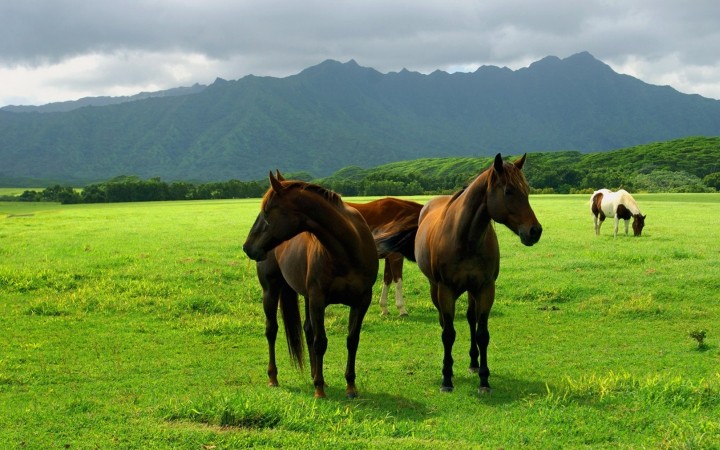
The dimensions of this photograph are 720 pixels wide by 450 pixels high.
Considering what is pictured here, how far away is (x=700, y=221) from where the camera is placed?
30.3 m

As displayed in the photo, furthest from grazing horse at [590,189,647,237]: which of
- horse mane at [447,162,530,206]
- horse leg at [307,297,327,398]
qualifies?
horse leg at [307,297,327,398]

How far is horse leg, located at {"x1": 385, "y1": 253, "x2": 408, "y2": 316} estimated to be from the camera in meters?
13.7

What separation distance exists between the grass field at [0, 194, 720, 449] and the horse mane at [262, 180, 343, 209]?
2496 mm

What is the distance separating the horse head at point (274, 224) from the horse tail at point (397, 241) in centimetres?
393

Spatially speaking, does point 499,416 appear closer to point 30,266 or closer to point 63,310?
point 63,310

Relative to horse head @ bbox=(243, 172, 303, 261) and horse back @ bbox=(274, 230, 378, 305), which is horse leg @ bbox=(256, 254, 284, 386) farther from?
horse head @ bbox=(243, 172, 303, 261)

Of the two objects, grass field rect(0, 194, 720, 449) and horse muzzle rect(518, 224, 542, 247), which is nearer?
grass field rect(0, 194, 720, 449)

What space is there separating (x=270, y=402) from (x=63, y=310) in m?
8.60

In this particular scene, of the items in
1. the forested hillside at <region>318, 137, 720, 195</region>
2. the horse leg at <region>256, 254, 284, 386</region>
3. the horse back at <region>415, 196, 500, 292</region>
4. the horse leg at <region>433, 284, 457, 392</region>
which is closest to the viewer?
the horse back at <region>415, 196, 500, 292</region>

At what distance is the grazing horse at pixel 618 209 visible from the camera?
25.4m

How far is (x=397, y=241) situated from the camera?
11.4 meters

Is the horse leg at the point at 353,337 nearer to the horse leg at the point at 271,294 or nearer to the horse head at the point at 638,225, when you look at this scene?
the horse leg at the point at 271,294

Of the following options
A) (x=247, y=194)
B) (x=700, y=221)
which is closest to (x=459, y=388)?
(x=700, y=221)

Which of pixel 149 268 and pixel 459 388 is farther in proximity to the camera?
pixel 149 268
